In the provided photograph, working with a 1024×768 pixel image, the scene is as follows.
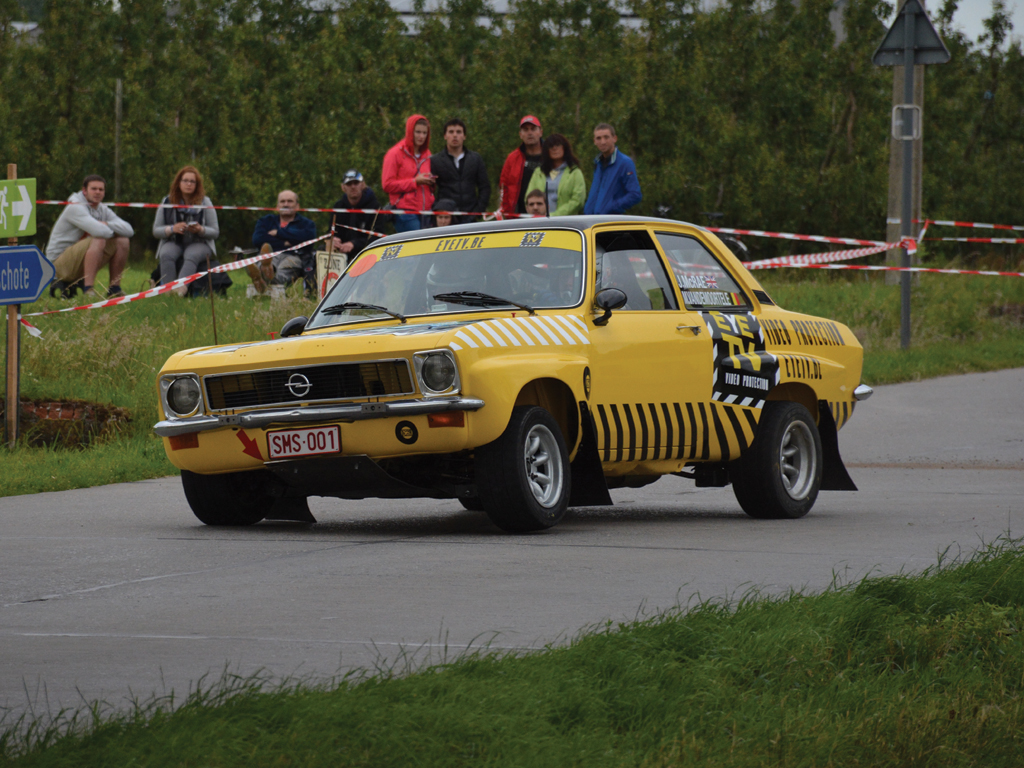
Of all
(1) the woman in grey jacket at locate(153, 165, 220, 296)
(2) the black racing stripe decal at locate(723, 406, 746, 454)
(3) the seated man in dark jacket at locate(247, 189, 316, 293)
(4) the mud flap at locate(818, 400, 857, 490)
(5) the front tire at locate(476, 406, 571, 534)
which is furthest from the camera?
(3) the seated man in dark jacket at locate(247, 189, 316, 293)

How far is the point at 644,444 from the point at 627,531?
1.94ft

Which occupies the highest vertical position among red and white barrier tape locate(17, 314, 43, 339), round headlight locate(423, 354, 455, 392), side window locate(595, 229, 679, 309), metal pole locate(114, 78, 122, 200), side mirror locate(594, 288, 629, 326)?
metal pole locate(114, 78, 122, 200)

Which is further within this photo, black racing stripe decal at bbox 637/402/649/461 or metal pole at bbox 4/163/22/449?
metal pole at bbox 4/163/22/449

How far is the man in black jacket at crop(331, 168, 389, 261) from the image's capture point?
18797mm

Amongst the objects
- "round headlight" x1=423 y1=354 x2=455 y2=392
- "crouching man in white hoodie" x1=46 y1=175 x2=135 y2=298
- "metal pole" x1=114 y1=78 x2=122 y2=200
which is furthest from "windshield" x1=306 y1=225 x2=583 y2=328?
"metal pole" x1=114 y1=78 x2=122 y2=200

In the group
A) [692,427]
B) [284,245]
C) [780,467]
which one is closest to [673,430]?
[692,427]

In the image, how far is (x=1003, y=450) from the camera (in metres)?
13.7

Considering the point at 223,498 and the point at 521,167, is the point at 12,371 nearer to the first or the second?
the point at 223,498

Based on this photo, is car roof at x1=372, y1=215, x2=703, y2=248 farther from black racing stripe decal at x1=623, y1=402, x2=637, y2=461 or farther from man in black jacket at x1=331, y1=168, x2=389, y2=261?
man in black jacket at x1=331, y1=168, x2=389, y2=261

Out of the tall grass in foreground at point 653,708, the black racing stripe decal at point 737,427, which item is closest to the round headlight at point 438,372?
the black racing stripe decal at point 737,427

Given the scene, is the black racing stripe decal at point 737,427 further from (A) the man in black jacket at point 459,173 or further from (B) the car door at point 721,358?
(A) the man in black jacket at point 459,173

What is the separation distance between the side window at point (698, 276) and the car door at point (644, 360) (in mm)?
106

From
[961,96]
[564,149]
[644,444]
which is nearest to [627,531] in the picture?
[644,444]

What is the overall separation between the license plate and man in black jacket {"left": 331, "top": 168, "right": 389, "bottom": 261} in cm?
1004
